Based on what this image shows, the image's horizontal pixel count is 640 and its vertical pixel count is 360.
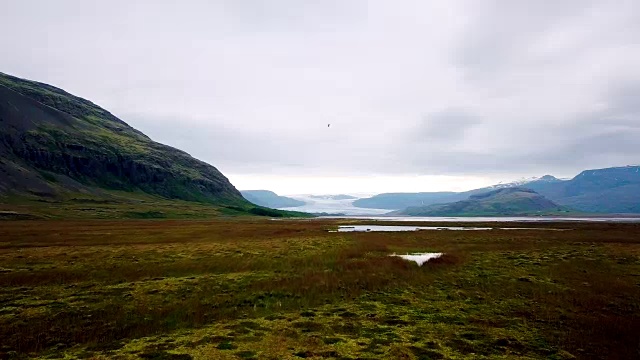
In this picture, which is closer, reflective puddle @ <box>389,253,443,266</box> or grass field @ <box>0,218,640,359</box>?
grass field @ <box>0,218,640,359</box>

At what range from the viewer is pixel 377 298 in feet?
103

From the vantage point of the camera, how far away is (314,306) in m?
29.1

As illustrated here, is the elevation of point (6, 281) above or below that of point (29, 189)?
below

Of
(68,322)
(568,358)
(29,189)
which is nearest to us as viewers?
(568,358)

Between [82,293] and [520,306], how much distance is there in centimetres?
3615

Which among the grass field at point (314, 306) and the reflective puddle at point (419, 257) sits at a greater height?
the reflective puddle at point (419, 257)

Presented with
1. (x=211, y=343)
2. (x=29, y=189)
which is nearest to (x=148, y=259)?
(x=211, y=343)

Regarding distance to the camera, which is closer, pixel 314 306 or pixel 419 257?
pixel 314 306

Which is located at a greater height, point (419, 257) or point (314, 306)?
point (419, 257)

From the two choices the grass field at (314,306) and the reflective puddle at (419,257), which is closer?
the grass field at (314,306)

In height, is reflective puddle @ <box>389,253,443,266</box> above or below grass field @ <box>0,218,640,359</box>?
above

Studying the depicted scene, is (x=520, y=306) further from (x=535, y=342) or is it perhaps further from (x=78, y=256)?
(x=78, y=256)

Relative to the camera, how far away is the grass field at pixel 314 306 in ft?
66.3

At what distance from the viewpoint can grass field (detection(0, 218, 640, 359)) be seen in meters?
20.2
